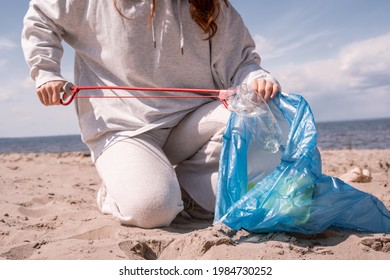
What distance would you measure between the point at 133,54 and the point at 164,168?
644 mm

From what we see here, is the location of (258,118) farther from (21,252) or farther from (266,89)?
(21,252)

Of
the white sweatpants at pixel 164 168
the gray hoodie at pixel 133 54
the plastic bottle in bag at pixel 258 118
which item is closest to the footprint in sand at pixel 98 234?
the white sweatpants at pixel 164 168

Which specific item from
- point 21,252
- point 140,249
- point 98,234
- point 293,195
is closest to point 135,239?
point 140,249

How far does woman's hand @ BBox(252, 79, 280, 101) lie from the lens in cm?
206

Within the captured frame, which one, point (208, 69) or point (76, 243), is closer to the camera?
point (76, 243)

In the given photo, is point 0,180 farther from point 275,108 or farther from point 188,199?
point 275,108

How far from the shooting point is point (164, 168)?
2.20 meters

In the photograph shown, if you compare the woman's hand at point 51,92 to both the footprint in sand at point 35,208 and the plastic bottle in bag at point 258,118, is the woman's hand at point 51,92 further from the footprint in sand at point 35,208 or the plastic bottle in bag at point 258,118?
the plastic bottle in bag at point 258,118

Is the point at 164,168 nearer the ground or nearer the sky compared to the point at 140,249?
nearer the sky

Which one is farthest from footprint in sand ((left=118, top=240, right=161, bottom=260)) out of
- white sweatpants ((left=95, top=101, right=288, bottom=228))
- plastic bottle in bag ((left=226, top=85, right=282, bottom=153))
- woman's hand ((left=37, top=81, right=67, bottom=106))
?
woman's hand ((left=37, top=81, right=67, bottom=106))

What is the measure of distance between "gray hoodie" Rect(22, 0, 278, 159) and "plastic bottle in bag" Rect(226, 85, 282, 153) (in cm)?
21

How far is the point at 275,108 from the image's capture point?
208 centimetres

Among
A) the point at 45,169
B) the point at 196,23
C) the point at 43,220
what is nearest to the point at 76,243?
the point at 43,220

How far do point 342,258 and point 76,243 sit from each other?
109 cm
